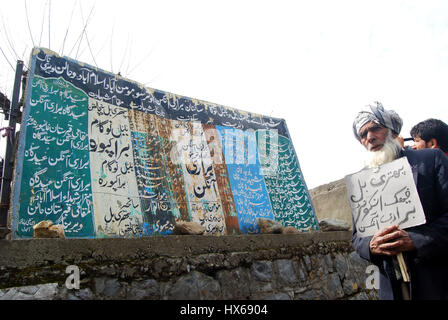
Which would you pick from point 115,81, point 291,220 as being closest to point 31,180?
point 115,81

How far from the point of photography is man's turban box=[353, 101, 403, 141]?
78.7 inches

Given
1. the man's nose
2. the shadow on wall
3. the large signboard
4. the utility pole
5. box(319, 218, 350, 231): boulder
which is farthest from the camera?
the shadow on wall

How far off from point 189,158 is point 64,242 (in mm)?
2107

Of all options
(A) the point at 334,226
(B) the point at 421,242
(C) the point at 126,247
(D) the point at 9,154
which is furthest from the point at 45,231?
(A) the point at 334,226

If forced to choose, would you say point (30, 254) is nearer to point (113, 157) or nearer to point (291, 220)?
point (113, 157)

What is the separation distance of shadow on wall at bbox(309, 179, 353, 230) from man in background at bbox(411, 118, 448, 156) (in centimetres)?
299

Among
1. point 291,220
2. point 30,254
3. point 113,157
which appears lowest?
point 30,254

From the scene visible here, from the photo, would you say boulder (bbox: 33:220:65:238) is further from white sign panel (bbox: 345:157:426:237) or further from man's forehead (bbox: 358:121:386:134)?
man's forehead (bbox: 358:121:386:134)

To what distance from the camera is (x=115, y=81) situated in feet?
13.5

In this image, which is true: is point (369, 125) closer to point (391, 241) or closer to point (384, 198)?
point (384, 198)

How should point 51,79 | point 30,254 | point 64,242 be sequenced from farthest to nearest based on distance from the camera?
point 51,79 < point 64,242 < point 30,254

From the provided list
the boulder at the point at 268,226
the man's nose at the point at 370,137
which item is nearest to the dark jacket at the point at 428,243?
the man's nose at the point at 370,137

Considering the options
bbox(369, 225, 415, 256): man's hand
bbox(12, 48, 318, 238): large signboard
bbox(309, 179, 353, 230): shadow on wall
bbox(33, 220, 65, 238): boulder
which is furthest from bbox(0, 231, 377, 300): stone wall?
bbox(369, 225, 415, 256): man's hand

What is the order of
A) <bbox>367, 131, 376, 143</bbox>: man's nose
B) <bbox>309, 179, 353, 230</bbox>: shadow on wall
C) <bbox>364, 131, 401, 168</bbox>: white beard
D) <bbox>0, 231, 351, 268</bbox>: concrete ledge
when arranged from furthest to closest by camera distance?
1. <bbox>309, 179, 353, 230</bbox>: shadow on wall
2. <bbox>0, 231, 351, 268</bbox>: concrete ledge
3. <bbox>367, 131, 376, 143</bbox>: man's nose
4. <bbox>364, 131, 401, 168</bbox>: white beard
